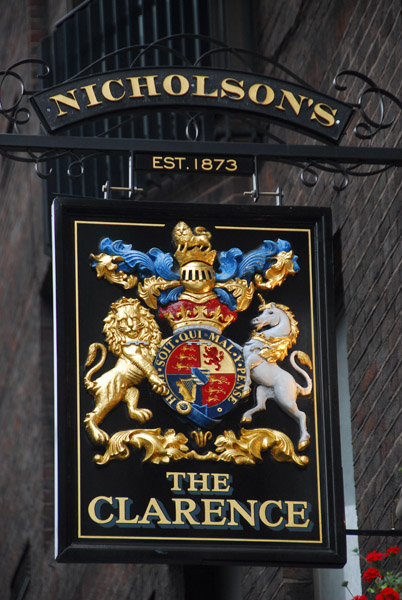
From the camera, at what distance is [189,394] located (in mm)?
7859

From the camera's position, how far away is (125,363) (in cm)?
786

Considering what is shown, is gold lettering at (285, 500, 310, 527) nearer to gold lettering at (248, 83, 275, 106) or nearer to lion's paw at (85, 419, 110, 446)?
lion's paw at (85, 419, 110, 446)

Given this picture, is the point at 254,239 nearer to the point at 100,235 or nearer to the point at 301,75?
the point at 100,235

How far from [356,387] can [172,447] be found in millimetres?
2151

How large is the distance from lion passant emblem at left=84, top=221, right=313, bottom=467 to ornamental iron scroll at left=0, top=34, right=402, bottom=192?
0.52 m

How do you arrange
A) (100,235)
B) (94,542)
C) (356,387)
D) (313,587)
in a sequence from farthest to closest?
(313,587) → (356,387) → (100,235) → (94,542)

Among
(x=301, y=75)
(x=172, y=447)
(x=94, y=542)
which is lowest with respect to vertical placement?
(x=94, y=542)

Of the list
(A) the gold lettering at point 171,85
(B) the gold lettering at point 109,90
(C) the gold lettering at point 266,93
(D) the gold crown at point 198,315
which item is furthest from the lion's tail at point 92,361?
(C) the gold lettering at point 266,93

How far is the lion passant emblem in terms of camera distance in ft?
25.3

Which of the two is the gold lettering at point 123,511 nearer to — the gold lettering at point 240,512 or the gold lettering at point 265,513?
the gold lettering at point 240,512

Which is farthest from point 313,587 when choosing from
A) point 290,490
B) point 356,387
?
point 290,490

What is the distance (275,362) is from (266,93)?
1518 millimetres

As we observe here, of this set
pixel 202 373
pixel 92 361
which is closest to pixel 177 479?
pixel 202 373

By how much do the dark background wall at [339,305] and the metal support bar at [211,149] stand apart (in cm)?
75
